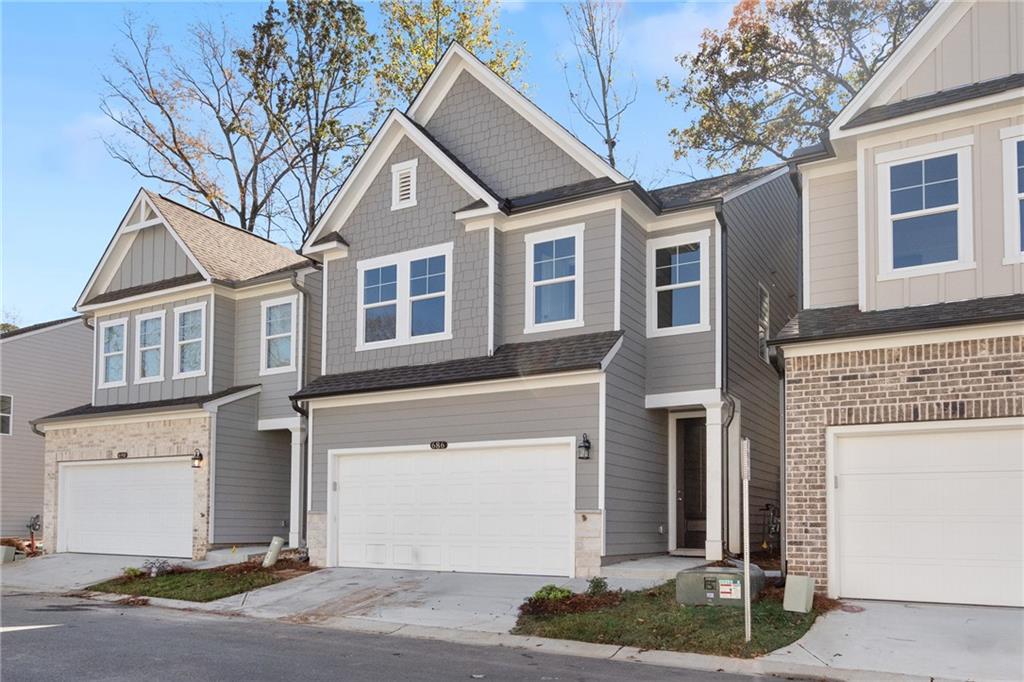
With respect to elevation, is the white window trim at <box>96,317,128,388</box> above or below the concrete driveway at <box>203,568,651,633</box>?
above

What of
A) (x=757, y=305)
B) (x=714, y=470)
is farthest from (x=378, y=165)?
(x=714, y=470)

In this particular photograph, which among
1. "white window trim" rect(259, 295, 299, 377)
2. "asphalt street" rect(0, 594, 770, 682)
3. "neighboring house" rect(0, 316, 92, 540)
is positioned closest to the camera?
"asphalt street" rect(0, 594, 770, 682)

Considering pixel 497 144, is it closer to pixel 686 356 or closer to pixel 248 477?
pixel 686 356

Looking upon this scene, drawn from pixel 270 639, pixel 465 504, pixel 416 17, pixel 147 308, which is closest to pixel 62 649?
pixel 270 639

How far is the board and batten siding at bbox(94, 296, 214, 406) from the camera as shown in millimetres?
22625

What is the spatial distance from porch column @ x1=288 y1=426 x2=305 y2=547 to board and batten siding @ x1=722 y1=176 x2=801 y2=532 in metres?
9.69

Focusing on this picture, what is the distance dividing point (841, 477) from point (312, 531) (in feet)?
33.2

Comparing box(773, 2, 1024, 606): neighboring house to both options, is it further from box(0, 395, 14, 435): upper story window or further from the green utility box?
box(0, 395, 14, 435): upper story window

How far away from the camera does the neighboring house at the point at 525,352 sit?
52.5 ft

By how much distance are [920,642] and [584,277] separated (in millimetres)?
8144

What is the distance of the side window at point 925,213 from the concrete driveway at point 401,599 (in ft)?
19.5

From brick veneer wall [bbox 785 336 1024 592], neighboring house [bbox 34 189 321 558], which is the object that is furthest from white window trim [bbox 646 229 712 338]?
neighboring house [bbox 34 189 321 558]

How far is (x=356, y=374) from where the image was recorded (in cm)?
1892

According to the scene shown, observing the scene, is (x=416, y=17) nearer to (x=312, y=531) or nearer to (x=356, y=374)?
(x=356, y=374)
